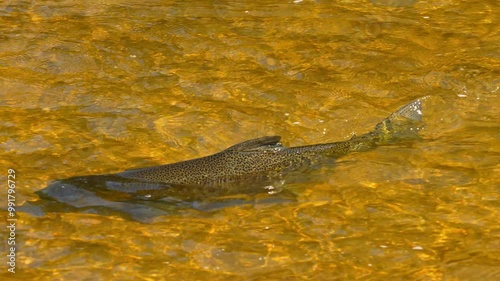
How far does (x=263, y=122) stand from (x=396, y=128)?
1.20 m

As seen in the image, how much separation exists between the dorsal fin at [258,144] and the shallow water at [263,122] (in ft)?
1.32

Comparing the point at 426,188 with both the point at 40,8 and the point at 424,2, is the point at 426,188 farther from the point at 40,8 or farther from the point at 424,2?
the point at 40,8

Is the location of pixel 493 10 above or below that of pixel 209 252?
above

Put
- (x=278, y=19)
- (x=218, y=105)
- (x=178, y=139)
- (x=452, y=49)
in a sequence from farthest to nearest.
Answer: (x=278, y=19) < (x=452, y=49) < (x=218, y=105) < (x=178, y=139)

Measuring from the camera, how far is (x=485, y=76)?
8.43m

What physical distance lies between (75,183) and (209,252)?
1.21 metres

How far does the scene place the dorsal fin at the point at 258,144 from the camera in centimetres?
682

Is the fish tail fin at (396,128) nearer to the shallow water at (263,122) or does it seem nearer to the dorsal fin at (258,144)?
the shallow water at (263,122)

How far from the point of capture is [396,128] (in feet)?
24.0

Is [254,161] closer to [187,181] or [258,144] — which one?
[258,144]

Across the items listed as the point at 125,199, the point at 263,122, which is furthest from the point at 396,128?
the point at 125,199

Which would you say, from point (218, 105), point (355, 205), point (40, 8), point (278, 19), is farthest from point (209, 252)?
point (40, 8)

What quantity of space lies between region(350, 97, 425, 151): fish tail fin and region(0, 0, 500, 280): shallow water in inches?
4.5

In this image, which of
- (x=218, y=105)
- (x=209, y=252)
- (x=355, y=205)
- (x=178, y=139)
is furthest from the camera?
(x=218, y=105)
